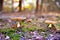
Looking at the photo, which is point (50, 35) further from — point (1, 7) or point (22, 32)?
point (1, 7)

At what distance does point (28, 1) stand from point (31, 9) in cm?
42

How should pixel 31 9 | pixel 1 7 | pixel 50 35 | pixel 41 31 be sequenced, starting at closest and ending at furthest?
pixel 50 35 < pixel 41 31 < pixel 1 7 < pixel 31 9

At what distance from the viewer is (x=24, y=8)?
721cm

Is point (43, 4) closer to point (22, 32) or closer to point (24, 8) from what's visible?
point (24, 8)

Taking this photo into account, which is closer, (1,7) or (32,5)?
(1,7)

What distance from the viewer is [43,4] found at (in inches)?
298

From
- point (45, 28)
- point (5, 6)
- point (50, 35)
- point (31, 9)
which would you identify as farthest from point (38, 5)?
point (50, 35)

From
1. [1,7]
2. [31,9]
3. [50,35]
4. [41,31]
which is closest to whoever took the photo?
[50,35]

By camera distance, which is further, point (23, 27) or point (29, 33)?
point (23, 27)

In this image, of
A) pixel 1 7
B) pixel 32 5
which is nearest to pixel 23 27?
pixel 1 7

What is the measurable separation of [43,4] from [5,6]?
174 cm

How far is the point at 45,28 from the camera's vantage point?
3773mm

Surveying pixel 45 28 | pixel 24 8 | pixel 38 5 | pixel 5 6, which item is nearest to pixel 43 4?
pixel 38 5

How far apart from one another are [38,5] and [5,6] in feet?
4.65
